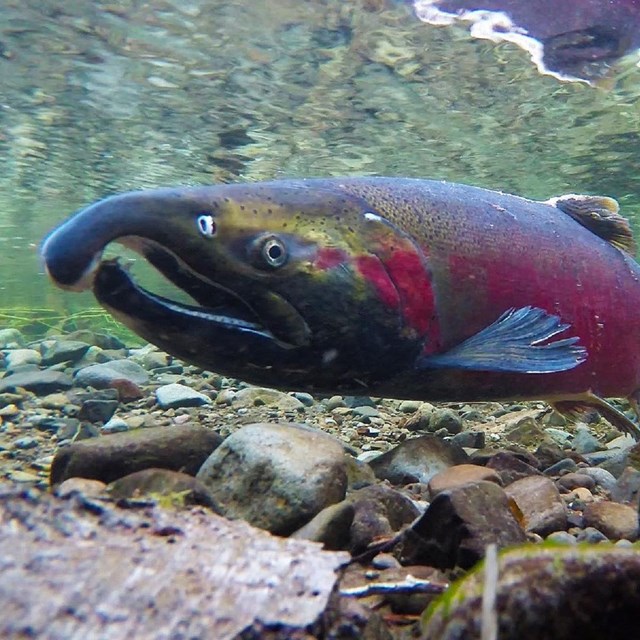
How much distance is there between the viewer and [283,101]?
10.7 meters

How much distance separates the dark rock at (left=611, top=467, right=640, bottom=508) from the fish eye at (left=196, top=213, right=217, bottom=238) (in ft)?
7.10

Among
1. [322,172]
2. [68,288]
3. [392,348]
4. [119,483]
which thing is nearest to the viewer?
[119,483]

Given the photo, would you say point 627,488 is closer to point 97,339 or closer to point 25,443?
point 25,443

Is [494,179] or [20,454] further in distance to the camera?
[494,179]

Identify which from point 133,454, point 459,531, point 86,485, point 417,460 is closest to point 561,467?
point 417,460

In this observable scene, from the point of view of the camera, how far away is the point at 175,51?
9.00 m

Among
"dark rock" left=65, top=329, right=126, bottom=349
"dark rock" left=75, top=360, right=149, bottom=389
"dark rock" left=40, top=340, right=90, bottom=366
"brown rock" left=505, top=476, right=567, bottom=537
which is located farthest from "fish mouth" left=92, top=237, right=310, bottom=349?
"dark rock" left=65, top=329, right=126, bottom=349

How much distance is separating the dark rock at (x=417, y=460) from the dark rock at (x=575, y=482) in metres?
0.48

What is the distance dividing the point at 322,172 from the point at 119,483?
14.0m

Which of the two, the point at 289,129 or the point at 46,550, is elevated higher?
the point at 46,550

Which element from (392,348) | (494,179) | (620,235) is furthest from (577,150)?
(392,348)

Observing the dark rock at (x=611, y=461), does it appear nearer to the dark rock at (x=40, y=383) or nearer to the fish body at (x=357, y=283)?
the fish body at (x=357, y=283)

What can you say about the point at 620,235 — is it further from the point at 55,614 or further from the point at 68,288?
the point at 55,614

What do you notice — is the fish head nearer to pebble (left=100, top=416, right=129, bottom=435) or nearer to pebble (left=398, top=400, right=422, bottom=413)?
pebble (left=100, top=416, right=129, bottom=435)
